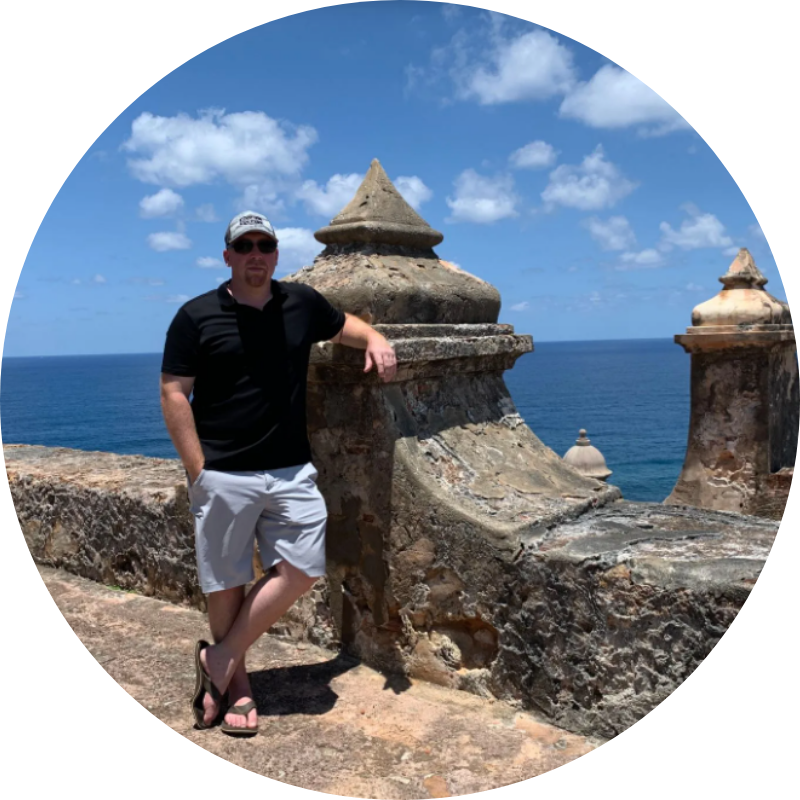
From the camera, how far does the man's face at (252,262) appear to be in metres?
3.08

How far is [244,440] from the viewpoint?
310 centimetres

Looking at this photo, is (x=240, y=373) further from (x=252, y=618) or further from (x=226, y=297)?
(x=252, y=618)

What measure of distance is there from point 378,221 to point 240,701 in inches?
89.8

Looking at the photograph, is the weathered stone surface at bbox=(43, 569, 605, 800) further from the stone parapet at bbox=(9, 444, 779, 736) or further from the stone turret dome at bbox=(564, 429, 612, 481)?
the stone turret dome at bbox=(564, 429, 612, 481)

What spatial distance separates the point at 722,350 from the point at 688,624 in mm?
5546

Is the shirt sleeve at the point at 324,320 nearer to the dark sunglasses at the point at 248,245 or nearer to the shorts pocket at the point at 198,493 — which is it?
the dark sunglasses at the point at 248,245

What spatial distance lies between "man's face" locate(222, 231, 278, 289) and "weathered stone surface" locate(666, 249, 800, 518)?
559cm

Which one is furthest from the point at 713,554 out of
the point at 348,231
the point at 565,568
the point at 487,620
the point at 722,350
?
the point at 722,350

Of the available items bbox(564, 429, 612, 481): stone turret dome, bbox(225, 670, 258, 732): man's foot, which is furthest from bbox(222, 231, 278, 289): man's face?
bbox(564, 429, 612, 481): stone turret dome

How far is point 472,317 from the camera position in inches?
161

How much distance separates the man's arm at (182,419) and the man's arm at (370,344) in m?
0.69

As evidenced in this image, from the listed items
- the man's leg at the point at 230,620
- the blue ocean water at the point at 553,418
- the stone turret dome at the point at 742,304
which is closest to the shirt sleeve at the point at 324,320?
the man's leg at the point at 230,620

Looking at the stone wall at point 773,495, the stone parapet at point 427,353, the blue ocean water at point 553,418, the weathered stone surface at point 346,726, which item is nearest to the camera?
the weathered stone surface at point 346,726

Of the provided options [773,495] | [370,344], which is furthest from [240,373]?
[773,495]
